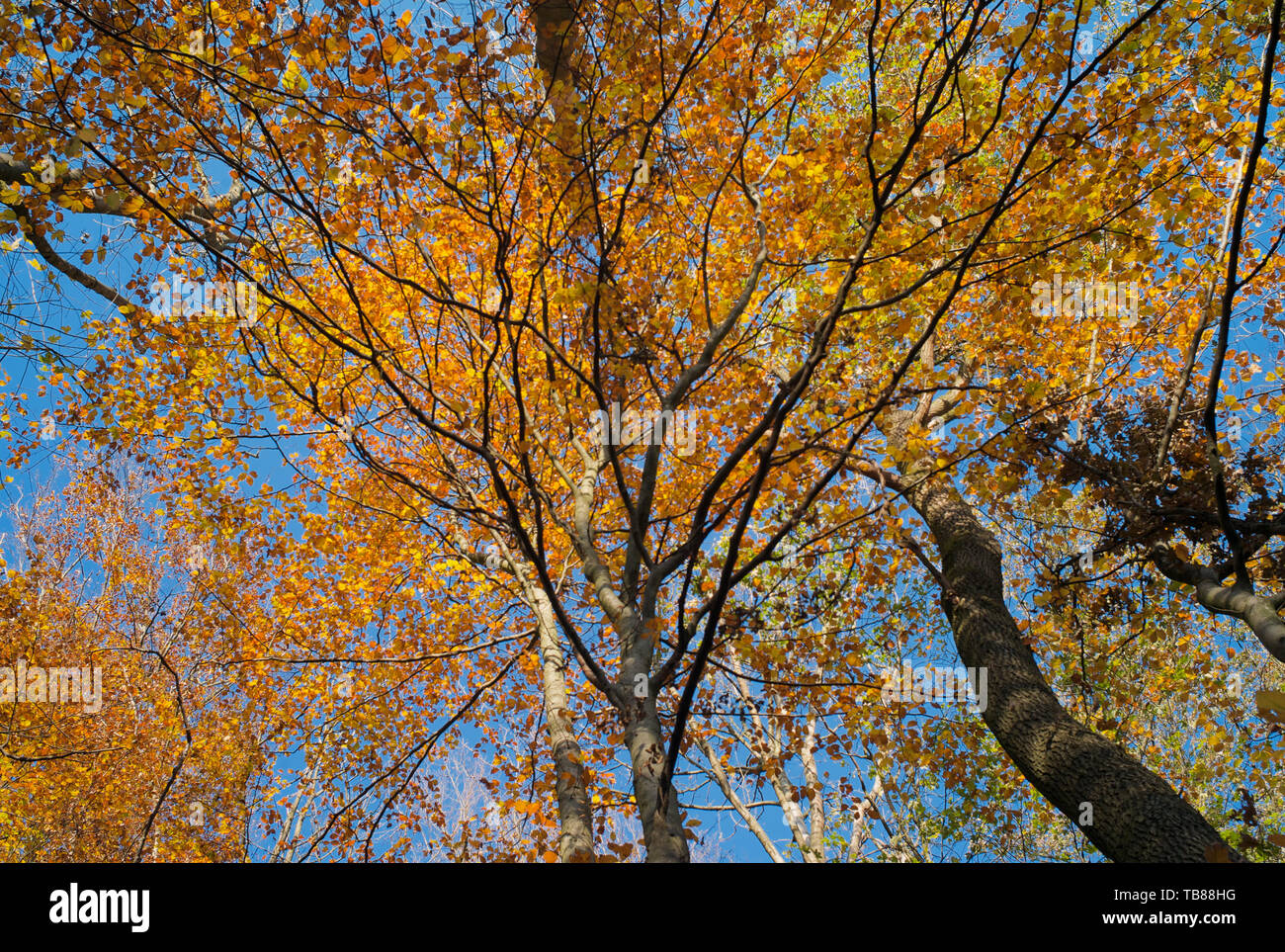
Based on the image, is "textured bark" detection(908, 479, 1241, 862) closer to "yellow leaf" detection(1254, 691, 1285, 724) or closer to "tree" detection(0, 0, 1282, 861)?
"tree" detection(0, 0, 1282, 861)

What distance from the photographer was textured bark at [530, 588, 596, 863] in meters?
4.71

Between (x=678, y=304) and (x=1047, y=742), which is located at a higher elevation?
(x=678, y=304)

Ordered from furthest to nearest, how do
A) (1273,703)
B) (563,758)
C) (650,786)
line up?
(563,758), (650,786), (1273,703)

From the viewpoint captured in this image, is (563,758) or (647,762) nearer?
(647,762)

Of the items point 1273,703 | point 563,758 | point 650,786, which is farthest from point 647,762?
point 1273,703

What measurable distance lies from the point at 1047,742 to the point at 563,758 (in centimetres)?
353

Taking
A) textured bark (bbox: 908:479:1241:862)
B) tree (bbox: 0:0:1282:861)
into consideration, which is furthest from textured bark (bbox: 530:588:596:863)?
textured bark (bbox: 908:479:1241:862)

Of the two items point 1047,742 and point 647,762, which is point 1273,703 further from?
point 1047,742

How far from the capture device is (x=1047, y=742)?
5277 mm

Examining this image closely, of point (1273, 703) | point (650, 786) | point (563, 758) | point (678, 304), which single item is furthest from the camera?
point (678, 304)

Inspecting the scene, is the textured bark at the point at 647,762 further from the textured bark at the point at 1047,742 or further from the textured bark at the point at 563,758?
the textured bark at the point at 1047,742

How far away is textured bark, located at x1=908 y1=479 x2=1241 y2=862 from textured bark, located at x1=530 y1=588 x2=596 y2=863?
3019mm
